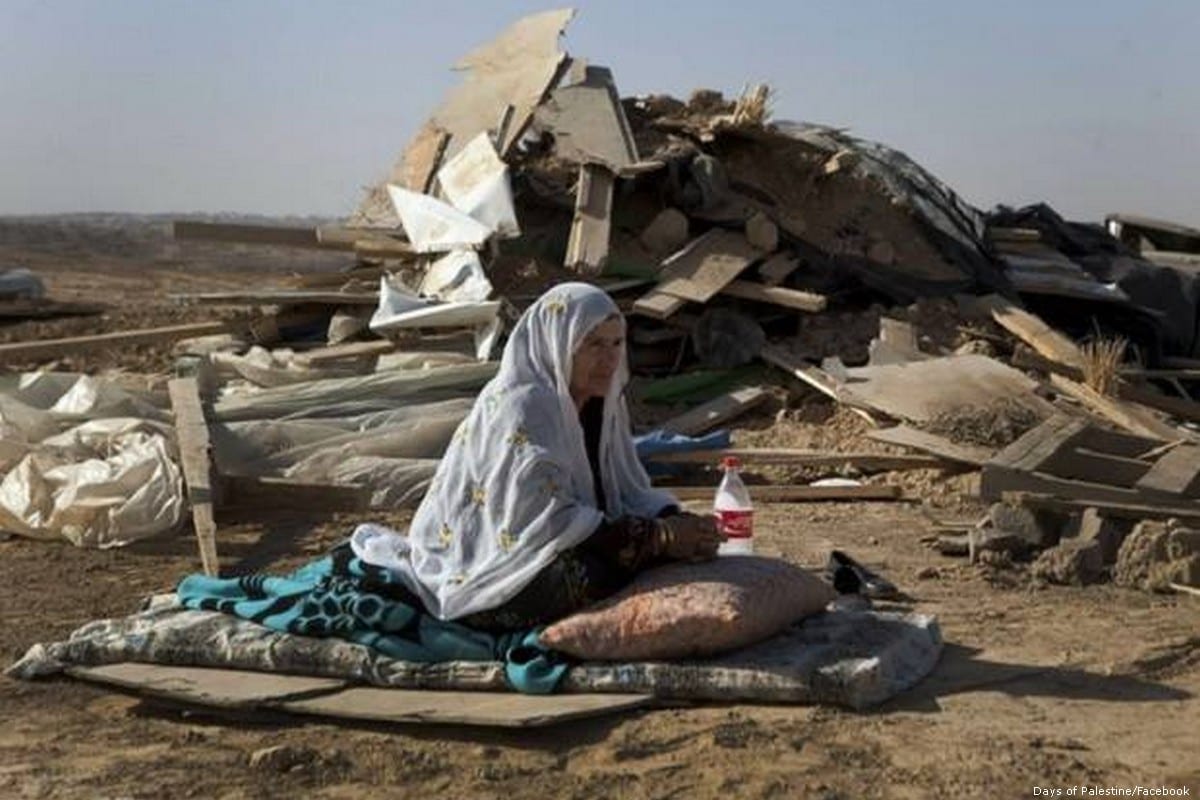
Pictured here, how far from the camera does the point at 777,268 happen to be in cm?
1202

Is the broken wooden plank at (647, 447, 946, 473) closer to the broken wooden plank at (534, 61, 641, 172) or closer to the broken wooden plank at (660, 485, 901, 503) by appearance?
the broken wooden plank at (660, 485, 901, 503)

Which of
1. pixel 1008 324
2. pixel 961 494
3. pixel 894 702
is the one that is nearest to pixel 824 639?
pixel 894 702

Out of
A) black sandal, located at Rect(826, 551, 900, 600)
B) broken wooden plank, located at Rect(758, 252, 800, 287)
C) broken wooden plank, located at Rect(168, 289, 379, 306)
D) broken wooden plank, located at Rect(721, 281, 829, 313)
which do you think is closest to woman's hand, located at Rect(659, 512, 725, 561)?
black sandal, located at Rect(826, 551, 900, 600)

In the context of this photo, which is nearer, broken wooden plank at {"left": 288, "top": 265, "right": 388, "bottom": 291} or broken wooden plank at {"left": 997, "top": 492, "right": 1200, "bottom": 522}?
broken wooden plank at {"left": 997, "top": 492, "right": 1200, "bottom": 522}

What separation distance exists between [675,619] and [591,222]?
288 inches

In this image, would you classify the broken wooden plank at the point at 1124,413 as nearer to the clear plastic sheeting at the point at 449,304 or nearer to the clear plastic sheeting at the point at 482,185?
the clear plastic sheeting at the point at 449,304

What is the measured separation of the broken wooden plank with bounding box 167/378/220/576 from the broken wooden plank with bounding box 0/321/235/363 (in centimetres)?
198

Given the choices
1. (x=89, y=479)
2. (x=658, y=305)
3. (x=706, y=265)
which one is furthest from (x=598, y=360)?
(x=706, y=265)

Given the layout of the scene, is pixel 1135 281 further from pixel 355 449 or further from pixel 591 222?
pixel 355 449

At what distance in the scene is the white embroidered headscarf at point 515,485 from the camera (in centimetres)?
509

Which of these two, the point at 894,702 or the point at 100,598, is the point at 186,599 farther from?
the point at 894,702

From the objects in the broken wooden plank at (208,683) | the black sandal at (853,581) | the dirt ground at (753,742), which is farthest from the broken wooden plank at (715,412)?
the broken wooden plank at (208,683)

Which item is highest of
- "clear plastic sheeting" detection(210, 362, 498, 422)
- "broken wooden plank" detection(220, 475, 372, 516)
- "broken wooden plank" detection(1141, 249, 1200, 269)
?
"broken wooden plank" detection(1141, 249, 1200, 269)

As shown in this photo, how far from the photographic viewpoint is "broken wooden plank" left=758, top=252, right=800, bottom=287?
12.0 m
